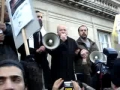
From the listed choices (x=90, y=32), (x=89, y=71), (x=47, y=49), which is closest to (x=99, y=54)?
(x=89, y=71)

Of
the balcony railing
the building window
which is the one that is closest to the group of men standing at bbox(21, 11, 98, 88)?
the balcony railing

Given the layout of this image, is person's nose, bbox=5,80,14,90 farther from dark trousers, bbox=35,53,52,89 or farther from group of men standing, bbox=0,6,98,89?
dark trousers, bbox=35,53,52,89

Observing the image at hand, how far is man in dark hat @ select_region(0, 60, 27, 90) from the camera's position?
320 centimetres

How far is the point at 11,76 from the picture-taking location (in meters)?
3.27

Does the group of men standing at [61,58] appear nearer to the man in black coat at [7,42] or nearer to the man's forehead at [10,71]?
the man in black coat at [7,42]

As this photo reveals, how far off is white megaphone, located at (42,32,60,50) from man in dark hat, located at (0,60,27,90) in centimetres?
233

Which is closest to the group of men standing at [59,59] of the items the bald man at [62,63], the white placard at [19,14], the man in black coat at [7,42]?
the bald man at [62,63]

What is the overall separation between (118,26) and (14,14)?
108 inches

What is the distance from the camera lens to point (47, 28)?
42.1 ft

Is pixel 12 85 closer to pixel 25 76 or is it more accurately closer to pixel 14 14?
pixel 25 76

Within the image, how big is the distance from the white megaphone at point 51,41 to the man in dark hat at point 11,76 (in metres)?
2.33

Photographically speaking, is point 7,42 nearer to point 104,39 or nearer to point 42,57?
point 42,57

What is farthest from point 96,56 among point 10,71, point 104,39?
point 104,39

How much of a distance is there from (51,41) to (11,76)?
106 inches
